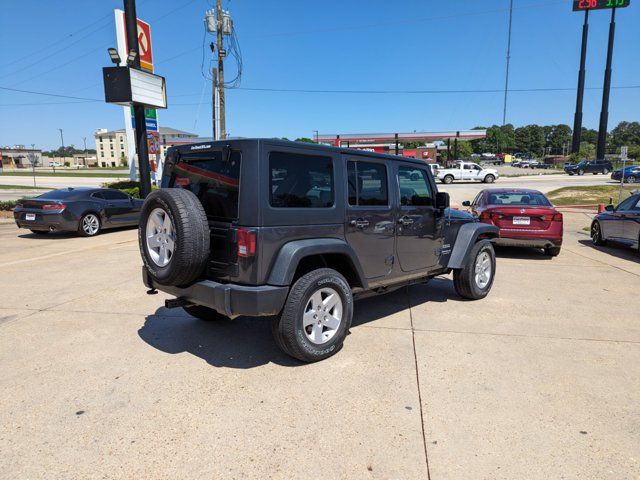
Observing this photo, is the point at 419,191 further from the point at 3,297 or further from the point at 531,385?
the point at 3,297

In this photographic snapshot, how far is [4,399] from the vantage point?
126 inches

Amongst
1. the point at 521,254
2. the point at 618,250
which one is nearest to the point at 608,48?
the point at 618,250

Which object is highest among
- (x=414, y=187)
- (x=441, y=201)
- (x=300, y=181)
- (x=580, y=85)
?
(x=580, y=85)

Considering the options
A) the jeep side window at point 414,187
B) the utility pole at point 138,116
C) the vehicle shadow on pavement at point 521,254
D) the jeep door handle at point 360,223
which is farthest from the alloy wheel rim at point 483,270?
the utility pole at point 138,116

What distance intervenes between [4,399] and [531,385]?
404cm

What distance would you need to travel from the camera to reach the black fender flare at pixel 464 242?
18.0 ft

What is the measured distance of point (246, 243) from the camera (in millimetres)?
3309

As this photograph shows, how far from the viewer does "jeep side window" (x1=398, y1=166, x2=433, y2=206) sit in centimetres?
471

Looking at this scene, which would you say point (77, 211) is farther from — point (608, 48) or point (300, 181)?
point (608, 48)

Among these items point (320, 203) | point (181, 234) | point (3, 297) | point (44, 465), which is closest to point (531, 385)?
point (320, 203)

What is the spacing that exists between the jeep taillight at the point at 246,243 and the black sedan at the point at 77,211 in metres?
9.17

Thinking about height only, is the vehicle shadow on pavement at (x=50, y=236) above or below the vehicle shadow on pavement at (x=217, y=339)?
above

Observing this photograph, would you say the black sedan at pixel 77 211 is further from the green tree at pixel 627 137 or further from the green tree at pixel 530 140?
the green tree at pixel 530 140

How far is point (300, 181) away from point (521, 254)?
751cm
